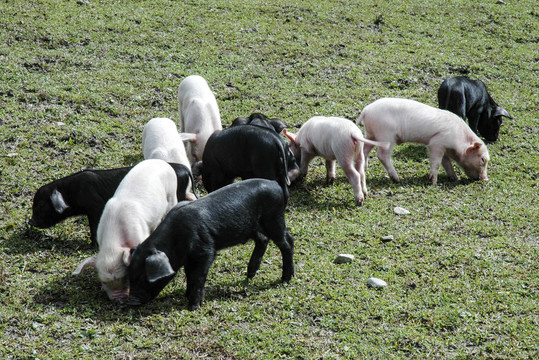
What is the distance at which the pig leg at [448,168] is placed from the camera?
864 centimetres

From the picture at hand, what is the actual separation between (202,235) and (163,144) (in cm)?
222

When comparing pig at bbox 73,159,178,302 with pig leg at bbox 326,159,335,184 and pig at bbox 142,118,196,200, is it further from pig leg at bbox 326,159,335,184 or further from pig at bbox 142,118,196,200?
pig leg at bbox 326,159,335,184

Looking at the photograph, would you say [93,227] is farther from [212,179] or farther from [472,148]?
[472,148]

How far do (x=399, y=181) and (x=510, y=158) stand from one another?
6.70ft

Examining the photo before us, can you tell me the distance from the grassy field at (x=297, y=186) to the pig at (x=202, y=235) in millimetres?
229

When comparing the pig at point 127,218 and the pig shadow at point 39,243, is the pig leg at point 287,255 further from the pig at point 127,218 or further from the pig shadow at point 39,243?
the pig shadow at point 39,243

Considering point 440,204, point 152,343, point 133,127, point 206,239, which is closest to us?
point 152,343

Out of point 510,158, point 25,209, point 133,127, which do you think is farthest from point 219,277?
point 510,158

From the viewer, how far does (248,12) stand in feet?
44.7

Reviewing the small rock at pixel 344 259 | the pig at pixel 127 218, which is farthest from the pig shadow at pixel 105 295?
the small rock at pixel 344 259

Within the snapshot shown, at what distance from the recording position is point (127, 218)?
5480mm

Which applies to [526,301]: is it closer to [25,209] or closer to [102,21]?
[25,209]

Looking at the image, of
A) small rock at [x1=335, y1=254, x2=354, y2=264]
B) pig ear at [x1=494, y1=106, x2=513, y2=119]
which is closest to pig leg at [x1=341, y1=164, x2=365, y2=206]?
small rock at [x1=335, y1=254, x2=354, y2=264]

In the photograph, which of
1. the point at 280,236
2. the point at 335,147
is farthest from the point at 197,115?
the point at 280,236
